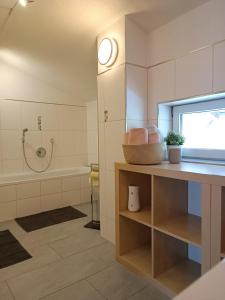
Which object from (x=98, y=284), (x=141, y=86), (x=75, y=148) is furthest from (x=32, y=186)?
(x=141, y=86)

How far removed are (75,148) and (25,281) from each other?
249 centimetres

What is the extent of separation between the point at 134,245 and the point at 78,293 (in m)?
0.63

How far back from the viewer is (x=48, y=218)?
2840 millimetres

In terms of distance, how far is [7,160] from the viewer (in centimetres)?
327

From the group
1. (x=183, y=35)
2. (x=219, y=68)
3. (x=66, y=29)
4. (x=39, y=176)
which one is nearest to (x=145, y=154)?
(x=219, y=68)

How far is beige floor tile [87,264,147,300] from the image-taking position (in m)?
1.49

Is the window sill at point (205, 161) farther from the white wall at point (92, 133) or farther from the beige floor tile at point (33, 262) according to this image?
the white wall at point (92, 133)

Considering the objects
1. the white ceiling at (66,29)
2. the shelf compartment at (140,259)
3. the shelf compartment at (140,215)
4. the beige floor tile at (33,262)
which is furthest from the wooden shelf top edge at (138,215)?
the white ceiling at (66,29)

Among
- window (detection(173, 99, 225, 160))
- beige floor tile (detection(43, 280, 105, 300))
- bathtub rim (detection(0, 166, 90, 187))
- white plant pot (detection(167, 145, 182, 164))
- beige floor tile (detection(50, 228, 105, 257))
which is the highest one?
window (detection(173, 99, 225, 160))

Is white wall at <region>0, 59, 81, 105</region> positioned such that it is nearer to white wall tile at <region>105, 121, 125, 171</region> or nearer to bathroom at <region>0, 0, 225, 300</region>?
bathroom at <region>0, 0, 225, 300</region>

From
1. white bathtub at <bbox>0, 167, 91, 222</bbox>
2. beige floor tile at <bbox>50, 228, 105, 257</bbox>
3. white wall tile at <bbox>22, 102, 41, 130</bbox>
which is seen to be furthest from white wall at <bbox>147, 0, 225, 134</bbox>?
white wall tile at <bbox>22, 102, 41, 130</bbox>

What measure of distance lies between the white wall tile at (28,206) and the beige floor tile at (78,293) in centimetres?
163

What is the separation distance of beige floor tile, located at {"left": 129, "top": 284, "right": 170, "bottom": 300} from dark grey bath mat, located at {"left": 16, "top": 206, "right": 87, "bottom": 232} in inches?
58.9

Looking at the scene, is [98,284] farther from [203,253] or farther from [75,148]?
[75,148]
